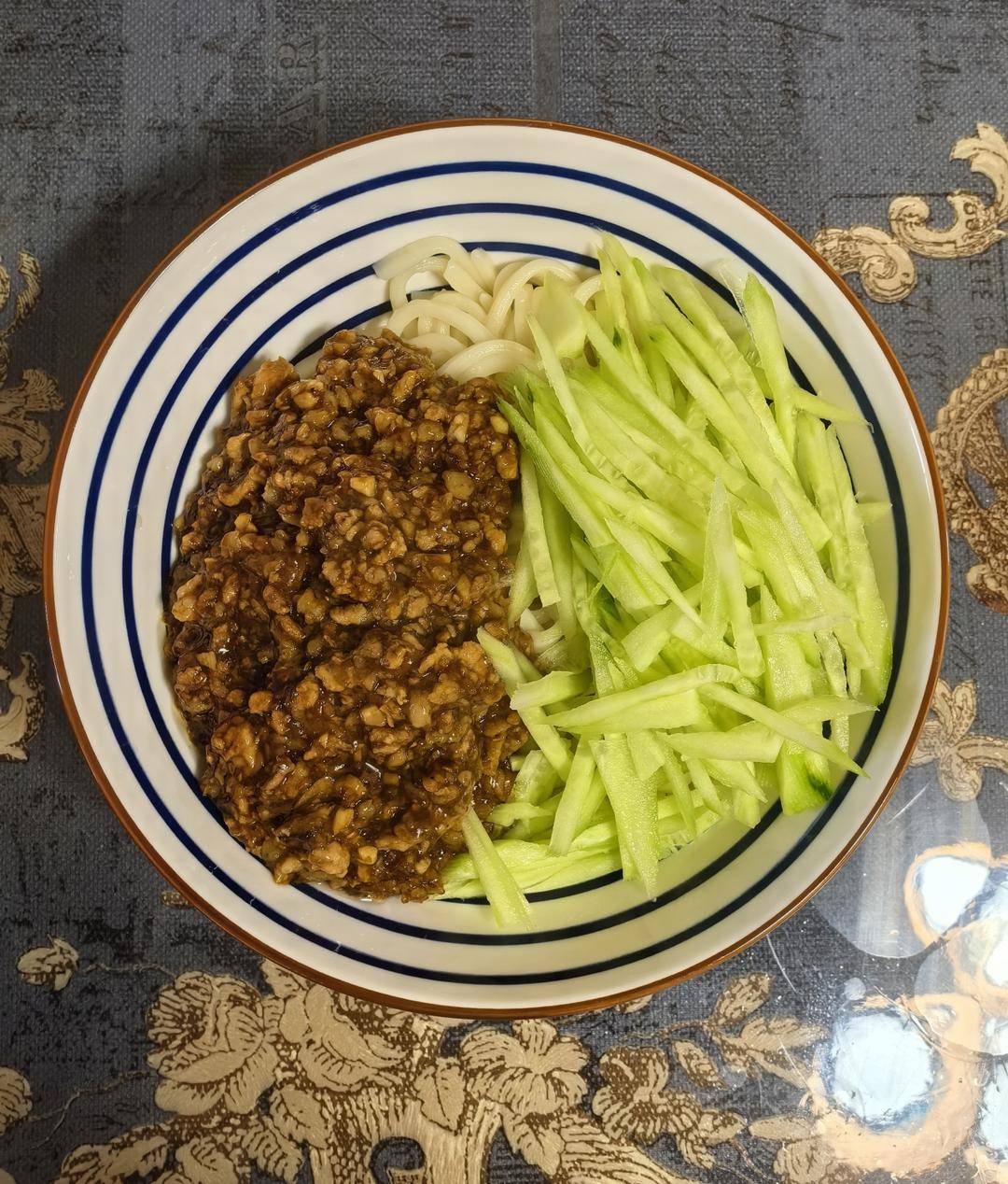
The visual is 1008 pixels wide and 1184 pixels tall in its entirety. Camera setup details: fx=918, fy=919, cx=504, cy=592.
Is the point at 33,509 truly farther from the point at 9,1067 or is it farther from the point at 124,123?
the point at 9,1067

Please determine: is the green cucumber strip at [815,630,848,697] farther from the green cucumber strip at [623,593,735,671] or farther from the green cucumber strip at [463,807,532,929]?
the green cucumber strip at [463,807,532,929]

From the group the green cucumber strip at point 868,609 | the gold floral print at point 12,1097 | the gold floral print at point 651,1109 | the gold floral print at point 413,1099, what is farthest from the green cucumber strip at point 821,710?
the gold floral print at point 12,1097

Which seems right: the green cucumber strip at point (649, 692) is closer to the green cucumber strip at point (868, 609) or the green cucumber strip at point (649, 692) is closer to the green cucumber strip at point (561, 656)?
the green cucumber strip at point (561, 656)

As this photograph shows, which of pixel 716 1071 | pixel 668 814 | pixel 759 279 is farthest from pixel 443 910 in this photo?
pixel 759 279

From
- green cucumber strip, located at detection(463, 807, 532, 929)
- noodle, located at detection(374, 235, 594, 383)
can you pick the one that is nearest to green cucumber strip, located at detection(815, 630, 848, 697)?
green cucumber strip, located at detection(463, 807, 532, 929)

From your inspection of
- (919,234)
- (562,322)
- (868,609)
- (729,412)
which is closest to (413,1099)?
(868,609)

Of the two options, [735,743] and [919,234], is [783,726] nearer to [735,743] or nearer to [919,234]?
[735,743]
